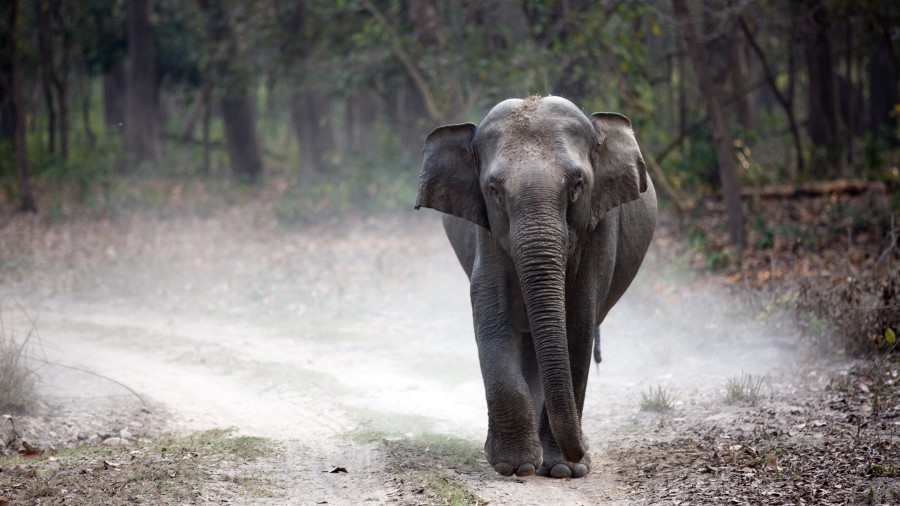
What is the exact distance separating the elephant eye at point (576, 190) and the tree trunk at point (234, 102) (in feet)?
61.5

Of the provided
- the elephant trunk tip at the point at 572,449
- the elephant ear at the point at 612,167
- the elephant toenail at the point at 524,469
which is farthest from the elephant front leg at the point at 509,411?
the elephant ear at the point at 612,167

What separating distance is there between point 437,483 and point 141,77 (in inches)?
880

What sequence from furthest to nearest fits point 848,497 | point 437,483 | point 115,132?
point 115,132 < point 437,483 < point 848,497

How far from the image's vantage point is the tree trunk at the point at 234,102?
77.3 feet

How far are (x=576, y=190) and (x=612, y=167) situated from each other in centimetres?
56

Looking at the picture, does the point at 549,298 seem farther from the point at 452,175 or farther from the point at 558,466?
the point at 558,466

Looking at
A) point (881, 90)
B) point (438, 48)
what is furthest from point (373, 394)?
point (881, 90)

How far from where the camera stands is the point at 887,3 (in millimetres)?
14719

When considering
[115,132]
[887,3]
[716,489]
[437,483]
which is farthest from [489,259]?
[115,132]

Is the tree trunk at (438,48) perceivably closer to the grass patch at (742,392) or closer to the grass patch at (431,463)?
the grass patch at (742,392)

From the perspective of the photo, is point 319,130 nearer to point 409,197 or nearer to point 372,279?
point 409,197

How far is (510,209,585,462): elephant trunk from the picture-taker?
538 cm

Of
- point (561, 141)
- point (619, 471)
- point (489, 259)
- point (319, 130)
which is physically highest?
point (319, 130)

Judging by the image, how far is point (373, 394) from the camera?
8953 mm
